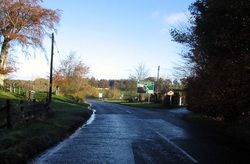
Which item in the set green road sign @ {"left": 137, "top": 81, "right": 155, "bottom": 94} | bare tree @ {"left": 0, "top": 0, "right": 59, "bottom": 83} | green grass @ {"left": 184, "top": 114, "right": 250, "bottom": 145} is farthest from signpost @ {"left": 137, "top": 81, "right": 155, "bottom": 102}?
green grass @ {"left": 184, "top": 114, "right": 250, "bottom": 145}

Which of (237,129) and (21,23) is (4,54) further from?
(237,129)

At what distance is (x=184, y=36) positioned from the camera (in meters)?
33.3

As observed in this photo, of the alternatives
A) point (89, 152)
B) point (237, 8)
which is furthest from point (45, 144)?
point (237, 8)

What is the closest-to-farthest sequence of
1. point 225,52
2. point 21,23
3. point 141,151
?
1. point 141,151
2. point 225,52
3. point 21,23

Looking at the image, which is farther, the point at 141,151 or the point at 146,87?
the point at 146,87

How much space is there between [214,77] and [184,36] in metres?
6.35

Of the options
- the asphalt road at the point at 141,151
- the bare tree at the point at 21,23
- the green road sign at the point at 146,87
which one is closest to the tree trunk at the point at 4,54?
the bare tree at the point at 21,23

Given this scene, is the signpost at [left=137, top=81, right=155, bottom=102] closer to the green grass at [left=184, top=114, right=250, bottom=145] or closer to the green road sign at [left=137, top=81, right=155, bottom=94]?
the green road sign at [left=137, top=81, right=155, bottom=94]

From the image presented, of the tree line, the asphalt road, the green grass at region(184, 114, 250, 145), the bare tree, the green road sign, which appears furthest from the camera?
the green road sign

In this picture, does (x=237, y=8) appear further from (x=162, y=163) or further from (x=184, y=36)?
(x=184, y=36)

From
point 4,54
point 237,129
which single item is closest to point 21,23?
point 4,54

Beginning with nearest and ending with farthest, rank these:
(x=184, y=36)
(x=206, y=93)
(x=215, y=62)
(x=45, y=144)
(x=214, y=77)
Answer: (x=45, y=144) → (x=215, y=62) → (x=214, y=77) → (x=206, y=93) → (x=184, y=36)

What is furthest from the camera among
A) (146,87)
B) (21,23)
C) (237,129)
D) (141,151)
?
(146,87)

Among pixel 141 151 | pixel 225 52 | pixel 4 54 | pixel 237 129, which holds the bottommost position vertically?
A: pixel 141 151
